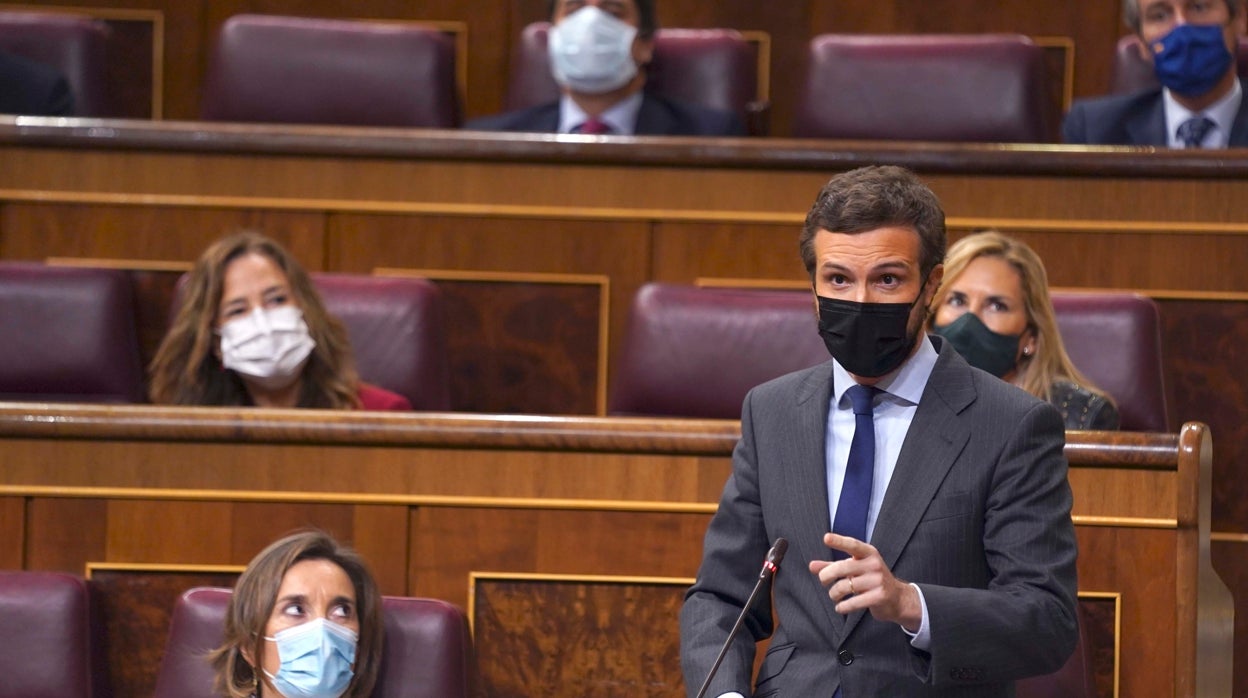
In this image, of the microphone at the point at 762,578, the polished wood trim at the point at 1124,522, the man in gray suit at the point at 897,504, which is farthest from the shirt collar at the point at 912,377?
the polished wood trim at the point at 1124,522

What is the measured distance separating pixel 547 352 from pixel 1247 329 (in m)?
0.64

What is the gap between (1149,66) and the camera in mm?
1955

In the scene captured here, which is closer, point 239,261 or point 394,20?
point 239,261

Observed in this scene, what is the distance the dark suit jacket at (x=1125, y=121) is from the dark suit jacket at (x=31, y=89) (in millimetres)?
1118

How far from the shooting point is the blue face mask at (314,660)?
1011mm

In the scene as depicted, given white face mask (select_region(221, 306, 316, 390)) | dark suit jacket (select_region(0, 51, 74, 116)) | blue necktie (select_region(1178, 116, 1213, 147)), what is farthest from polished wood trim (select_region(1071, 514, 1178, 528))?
dark suit jacket (select_region(0, 51, 74, 116))

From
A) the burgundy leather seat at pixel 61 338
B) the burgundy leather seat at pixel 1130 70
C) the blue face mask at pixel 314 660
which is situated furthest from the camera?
the burgundy leather seat at pixel 1130 70

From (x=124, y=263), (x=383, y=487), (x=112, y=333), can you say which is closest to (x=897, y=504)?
(x=383, y=487)

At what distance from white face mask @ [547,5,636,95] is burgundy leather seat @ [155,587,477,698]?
91 cm

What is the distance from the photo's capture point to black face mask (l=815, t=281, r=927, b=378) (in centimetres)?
83

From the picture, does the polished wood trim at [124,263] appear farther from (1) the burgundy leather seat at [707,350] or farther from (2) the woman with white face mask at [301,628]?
(2) the woman with white face mask at [301,628]

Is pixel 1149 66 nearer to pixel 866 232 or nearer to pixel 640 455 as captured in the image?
pixel 640 455

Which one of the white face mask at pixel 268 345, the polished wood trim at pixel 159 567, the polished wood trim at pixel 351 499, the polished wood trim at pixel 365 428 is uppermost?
the white face mask at pixel 268 345

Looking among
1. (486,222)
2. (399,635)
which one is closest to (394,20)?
(486,222)
